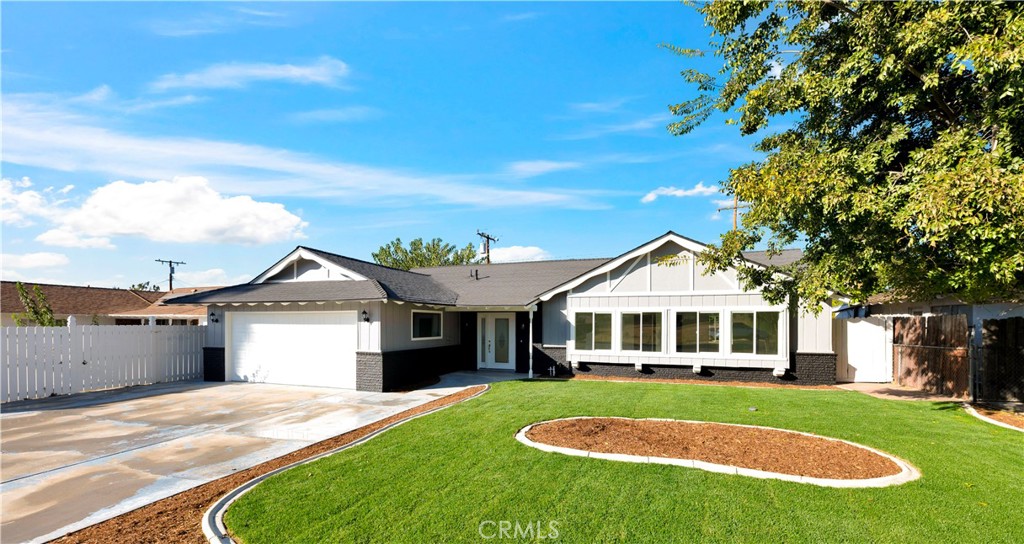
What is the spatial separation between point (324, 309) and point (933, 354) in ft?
55.3

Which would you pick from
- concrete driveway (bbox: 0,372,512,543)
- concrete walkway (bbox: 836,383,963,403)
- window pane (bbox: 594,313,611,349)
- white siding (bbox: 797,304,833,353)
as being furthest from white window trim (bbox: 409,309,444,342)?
concrete walkway (bbox: 836,383,963,403)

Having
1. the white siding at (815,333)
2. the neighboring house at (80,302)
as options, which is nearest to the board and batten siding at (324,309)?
the white siding at (815,333)

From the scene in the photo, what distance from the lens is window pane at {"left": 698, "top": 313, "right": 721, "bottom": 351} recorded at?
582 inches

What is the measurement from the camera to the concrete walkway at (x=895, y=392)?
460 inches

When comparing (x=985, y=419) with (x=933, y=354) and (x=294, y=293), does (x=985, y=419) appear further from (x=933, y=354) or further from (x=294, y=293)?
(x=294, y=293)

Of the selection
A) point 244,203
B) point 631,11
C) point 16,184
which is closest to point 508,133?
point 631,11

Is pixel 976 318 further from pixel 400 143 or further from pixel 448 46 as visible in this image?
pixel 400 143

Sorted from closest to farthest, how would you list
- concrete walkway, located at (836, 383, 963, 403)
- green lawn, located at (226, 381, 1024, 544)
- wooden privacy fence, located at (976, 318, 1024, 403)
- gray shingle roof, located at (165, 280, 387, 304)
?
green lawn, located at (226, 381, 1024, 544) < wooden privacy fence, located at (976, 318, 1024, 403) < concrete walkway, located at (836, 383, 963, 403) < gray shingle roof, located at (165, 280, 387, 304)

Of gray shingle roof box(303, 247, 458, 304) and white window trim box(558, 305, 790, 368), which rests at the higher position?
gray shingle roof box(303, 247, 458, 304)

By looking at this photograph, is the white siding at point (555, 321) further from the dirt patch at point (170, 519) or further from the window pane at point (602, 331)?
the dirt patch at point (170, 519)

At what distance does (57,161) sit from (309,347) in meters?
7.53

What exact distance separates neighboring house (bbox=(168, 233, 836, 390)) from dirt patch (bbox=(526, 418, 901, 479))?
658 cm

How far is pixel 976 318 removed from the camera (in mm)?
10992

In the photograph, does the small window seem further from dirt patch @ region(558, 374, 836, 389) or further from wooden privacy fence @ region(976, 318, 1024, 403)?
wooden privacy fence @ region(976, 318, 1024, 403)
